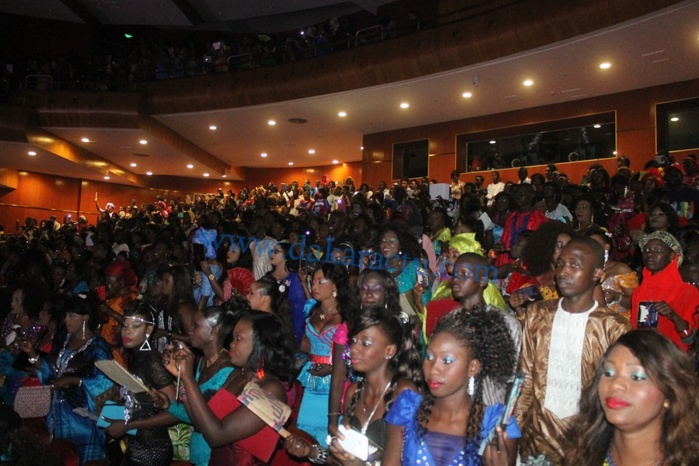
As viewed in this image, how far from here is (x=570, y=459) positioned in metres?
2.04

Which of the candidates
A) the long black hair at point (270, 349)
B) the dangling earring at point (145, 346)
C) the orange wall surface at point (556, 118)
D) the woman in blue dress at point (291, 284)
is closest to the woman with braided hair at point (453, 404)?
the long black hair at point (270, 349)

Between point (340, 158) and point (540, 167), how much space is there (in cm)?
935

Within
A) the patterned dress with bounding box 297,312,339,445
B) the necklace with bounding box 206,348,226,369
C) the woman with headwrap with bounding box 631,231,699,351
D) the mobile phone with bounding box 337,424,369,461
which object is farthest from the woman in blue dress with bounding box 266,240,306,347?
the mobile phone with bounding box 337,424,369,461

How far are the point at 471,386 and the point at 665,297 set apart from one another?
93.2 inches

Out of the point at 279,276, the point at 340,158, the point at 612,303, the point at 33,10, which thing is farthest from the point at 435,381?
the point at 33,10

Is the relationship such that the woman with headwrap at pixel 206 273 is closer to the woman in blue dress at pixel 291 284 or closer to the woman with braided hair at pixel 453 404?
the woman in blue dress at pixel 291 284

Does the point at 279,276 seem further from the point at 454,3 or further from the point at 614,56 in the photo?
the point at 454,3

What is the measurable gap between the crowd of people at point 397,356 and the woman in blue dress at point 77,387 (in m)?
0.01

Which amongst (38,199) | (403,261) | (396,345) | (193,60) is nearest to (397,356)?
(396,345)

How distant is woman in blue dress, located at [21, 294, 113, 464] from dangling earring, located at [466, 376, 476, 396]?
2601mm

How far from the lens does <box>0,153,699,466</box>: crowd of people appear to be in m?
2.06

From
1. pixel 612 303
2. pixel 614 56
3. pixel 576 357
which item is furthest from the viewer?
pixel 614 56

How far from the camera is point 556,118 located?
47.4ft

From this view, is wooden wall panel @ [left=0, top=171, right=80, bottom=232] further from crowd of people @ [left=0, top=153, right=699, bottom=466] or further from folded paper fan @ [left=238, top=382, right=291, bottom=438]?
folded paper fan @ [left=238, top=382, right=291, bottom=438]
